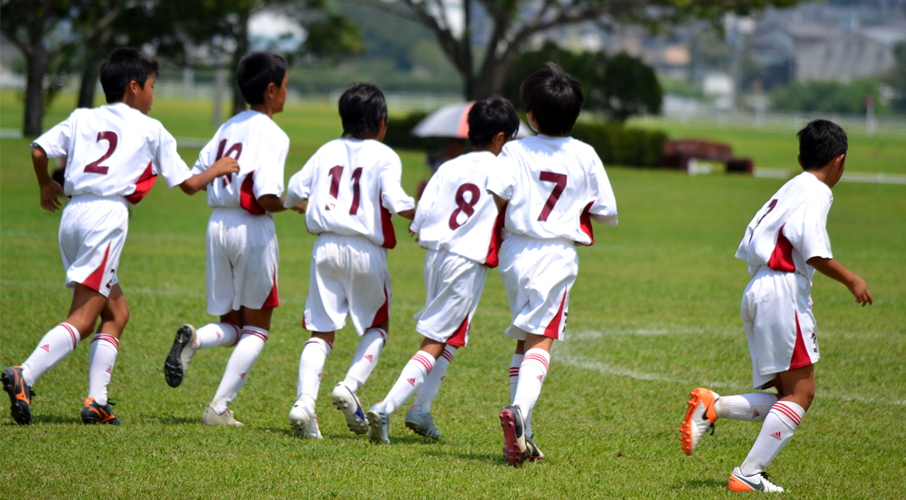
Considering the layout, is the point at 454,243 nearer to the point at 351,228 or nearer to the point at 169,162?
the point at 351,228

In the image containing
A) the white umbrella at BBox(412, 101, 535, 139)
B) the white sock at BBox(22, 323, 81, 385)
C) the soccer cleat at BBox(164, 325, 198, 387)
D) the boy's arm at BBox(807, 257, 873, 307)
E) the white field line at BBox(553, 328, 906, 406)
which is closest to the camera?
the boy's arm at BBox(807, 257, 873, 307)

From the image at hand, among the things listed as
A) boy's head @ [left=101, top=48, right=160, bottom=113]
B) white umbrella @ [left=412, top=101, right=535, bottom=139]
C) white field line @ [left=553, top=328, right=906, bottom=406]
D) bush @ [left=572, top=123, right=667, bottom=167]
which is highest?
boy's head @ [left=101, top=48, right=160, bottom=113]

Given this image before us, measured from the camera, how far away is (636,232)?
1650cm

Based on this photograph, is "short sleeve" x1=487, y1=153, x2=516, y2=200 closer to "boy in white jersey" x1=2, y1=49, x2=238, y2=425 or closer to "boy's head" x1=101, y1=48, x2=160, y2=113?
"boy in white jersey" x1=2, y1=49, x2=238, y2=425

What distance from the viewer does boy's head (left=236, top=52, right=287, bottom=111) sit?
503 cm

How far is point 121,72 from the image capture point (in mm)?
5000

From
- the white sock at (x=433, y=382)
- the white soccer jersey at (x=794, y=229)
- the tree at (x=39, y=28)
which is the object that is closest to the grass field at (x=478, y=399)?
the white sock at (x=433, y=382)

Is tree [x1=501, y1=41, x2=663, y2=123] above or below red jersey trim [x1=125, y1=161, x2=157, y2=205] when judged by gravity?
below

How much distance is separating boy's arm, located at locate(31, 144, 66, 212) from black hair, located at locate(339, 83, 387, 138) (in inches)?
62.5

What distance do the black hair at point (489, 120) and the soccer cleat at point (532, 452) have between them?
5.12 feet

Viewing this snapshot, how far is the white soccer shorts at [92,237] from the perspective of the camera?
482cm

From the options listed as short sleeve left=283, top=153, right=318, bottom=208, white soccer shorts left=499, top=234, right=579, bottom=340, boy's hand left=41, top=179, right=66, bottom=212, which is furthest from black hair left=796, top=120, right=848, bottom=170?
boy's hand left=41, top=179, right=66, bottom=212

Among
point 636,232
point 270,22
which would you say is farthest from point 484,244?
point 270,22

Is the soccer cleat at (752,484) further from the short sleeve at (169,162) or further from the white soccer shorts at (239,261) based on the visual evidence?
the short sleeve at (169,162)
